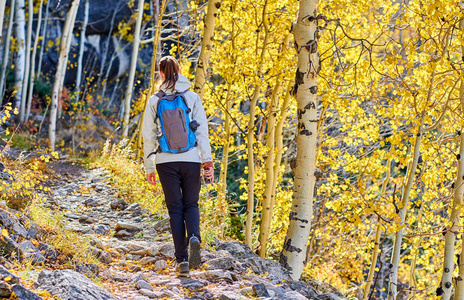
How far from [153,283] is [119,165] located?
529cm

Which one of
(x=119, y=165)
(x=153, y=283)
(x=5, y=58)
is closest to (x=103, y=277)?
(x=153, y=283)

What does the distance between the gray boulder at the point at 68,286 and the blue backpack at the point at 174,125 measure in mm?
1260

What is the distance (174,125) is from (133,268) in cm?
152

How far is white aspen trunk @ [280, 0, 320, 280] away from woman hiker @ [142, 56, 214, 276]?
51.2 inches

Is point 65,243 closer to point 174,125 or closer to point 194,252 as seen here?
point 194,252

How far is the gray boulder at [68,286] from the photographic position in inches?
113

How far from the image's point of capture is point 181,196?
13.2 ft

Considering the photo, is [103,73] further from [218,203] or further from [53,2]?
[218,203]

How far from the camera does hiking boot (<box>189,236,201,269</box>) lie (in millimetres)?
3902

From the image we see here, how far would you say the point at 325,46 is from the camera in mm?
6895

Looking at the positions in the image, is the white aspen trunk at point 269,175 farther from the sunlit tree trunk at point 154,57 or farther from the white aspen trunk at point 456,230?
the sunlit tree trunk at point 154,57

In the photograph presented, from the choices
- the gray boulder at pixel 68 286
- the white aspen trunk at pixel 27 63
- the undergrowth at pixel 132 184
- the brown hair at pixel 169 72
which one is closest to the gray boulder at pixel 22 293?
the gray boulder at pixel 68 286

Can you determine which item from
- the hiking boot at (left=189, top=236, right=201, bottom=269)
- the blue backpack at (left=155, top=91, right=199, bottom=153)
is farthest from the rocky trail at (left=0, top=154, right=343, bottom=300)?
the blue backpack at (left=155, top=91, right=199, bottom=153)

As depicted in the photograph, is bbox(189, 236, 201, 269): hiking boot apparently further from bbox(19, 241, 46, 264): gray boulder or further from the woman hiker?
bbox(19, 241, 46, 264): gray boulder
